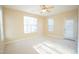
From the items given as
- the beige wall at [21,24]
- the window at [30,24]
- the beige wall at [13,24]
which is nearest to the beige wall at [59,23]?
the beige wall at [21,24]

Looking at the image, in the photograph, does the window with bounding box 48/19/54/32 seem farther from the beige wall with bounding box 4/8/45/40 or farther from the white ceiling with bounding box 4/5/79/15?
the beige wall with bounding box 4/8/45/40

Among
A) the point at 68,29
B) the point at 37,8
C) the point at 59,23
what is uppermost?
the point at 37,8

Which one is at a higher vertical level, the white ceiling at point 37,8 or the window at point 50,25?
the white ceiling at point 37,8

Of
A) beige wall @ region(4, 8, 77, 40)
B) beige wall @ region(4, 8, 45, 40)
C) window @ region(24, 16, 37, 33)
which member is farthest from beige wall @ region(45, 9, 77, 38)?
beige wall @ region(4, 8, 45, 40)

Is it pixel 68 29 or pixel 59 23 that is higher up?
pixel 59 23

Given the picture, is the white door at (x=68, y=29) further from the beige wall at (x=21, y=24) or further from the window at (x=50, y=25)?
the window at (x=50, y=25)

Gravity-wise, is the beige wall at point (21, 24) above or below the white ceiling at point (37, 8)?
below

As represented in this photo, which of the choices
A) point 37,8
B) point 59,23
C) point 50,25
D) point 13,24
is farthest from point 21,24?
point 59,23

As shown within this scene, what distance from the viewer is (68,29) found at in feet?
5.34

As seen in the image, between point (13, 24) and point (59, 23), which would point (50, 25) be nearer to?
point (59, 23)

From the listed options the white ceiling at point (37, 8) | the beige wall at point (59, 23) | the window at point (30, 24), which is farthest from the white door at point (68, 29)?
the window at point (30, 24)

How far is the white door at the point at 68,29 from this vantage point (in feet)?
5.30
